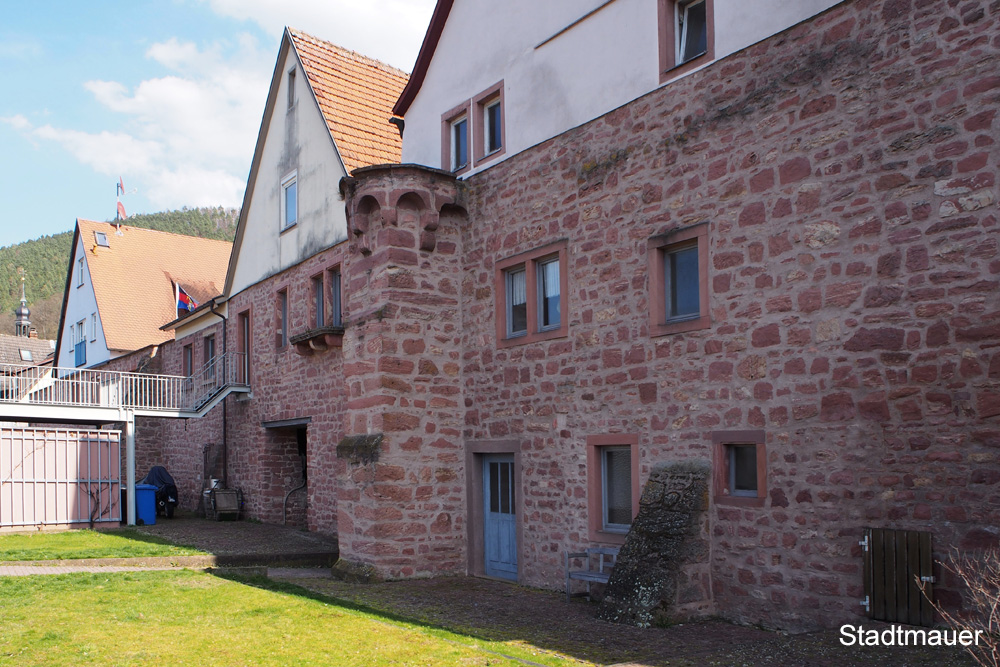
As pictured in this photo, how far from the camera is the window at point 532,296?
37.0 feet

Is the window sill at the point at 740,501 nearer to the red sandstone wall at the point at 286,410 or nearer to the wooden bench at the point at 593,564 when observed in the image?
the wooden bench at the point at 593,564

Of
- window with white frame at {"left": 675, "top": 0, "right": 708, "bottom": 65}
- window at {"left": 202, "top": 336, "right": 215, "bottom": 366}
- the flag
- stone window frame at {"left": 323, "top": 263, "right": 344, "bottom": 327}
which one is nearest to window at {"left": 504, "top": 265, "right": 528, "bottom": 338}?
window with white frame at {"left": 675, "top": 0, "right": 708, "bottom": 65}

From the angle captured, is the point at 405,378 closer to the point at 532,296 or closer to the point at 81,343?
the point at 532,296

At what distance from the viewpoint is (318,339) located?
1630 centimetres

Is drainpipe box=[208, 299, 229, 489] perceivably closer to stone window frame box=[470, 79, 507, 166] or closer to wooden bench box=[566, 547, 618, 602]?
stone window frame box=[470, 79, 507, 166]

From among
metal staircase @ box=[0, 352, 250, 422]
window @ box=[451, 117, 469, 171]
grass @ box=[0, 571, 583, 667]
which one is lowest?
grass @ box=[0, 571, 583, 667]

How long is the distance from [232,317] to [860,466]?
16885 millimetres

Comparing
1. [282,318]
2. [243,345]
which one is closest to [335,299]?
[282,318]

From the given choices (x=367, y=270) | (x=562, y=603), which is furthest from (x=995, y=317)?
(x=367, y=270)

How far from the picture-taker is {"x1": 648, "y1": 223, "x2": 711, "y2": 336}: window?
9.42 m

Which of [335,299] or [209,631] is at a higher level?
[335,299]

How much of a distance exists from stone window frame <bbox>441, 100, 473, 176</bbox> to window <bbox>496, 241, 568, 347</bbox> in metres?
1.94

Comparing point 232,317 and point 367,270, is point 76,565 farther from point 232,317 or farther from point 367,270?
point 232,317

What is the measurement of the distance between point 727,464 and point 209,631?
513 centimetres
